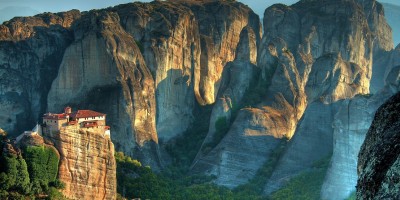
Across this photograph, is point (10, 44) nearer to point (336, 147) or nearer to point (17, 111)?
point (17, 111)

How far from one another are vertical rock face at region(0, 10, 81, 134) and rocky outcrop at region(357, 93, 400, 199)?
54.7 meters

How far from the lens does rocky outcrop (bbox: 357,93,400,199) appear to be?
4586mm

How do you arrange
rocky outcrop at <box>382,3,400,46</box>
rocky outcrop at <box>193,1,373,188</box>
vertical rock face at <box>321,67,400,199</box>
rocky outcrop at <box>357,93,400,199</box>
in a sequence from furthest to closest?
rocky outcrop at <box>382,3,400,46</box>, rocky outcrop at <box>193,1,373,188</box>, vertical rock face at <box>321,67,400,199</box>, rocky outcrop at <box>357,93,400,199</box>

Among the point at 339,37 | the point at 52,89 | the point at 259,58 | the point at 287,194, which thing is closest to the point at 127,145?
the point at 52,89

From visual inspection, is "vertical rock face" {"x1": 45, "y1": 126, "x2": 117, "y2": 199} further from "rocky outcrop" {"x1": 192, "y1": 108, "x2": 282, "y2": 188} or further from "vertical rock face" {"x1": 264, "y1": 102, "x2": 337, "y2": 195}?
"vertical rock face" {"x1": 264, "y1": 102, "x2": 337, "y2": 195}

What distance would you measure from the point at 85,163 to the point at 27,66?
20566mm

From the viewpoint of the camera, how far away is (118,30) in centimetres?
5916

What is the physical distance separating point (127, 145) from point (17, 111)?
9169 mm

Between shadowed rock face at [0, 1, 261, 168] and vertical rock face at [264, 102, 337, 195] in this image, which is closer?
vertical rock face at [264, 102, 337, 195]

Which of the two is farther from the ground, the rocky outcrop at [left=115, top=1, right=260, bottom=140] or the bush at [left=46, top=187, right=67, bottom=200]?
the rocky outcrop at [left=115, top=1, right=260, bottom=140]

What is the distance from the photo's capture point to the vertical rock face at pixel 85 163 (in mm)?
41250

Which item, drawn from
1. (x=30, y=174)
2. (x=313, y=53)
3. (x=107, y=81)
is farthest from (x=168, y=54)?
(x=30, y=174)

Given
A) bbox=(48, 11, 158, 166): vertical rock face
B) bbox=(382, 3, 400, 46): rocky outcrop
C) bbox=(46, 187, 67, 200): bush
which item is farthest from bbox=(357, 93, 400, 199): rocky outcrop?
bbox=(382, 3, 400, 46): rocky outcrop

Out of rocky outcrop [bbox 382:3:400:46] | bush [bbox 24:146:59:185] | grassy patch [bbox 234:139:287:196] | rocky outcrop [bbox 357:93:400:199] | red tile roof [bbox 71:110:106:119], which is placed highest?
rocky outcrop [bbox 382:3:400:46]
